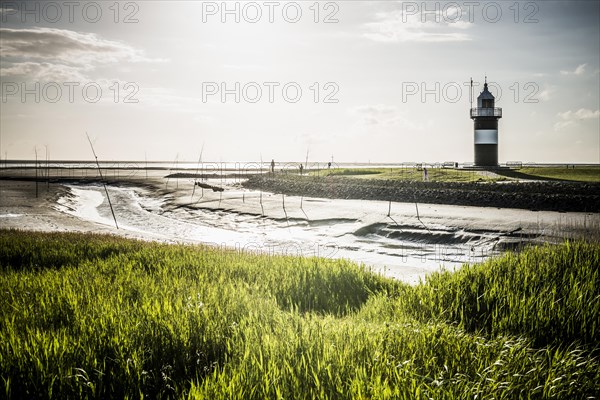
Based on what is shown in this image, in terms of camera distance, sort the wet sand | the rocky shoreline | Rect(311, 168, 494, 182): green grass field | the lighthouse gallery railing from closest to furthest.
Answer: the wet sand → the rocky shoreline → Rect(311, 168, 494, 182): green grass field → the lighthouse gallery railing

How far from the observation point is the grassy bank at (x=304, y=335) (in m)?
4.10

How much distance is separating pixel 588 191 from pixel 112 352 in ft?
88.5

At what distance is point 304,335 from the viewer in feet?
17.0

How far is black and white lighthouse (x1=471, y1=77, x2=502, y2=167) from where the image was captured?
179 ft

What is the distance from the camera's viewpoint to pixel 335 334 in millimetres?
5223

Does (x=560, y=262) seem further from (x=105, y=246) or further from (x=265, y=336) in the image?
(x=105, y=246)

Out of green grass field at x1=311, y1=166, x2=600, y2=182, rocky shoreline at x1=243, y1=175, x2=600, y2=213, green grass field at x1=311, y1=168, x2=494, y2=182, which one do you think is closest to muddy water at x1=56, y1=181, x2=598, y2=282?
rocky shoreline at x1=243, y1=175, x2=600, y2=213

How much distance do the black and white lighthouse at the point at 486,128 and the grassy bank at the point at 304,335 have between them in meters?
49.6

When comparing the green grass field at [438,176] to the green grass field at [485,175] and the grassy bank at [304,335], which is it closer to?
the green grass field at [485,175]

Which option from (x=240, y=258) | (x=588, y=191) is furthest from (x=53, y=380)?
(x=588, y=191)

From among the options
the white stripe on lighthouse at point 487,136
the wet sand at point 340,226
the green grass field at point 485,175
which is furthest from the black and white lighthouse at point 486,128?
the wet sand at point 340,226

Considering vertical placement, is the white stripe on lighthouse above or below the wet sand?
above

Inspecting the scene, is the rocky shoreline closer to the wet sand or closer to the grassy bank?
the wet sand

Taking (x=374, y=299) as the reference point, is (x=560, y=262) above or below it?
above
